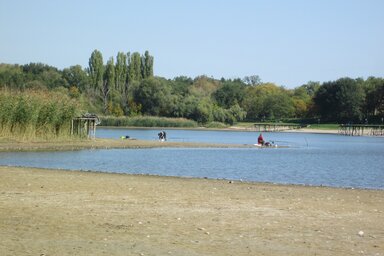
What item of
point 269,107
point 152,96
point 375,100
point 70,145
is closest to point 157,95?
point 152,96

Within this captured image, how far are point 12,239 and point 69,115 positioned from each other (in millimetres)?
39776

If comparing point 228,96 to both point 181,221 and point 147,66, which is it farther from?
point 181,221

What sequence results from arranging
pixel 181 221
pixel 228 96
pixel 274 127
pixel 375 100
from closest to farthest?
pixel 181 221, pixel 274 127, pixel 375 100, pixel 228 96

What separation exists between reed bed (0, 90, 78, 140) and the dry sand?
1049 inches

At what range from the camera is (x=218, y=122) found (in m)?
134

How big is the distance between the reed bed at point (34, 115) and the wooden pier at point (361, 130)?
8057 centimetres

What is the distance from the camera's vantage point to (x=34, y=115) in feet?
148

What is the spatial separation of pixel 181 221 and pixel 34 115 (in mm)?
34806

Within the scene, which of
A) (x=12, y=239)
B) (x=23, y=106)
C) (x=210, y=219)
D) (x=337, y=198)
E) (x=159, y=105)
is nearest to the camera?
(x=12, y=239)

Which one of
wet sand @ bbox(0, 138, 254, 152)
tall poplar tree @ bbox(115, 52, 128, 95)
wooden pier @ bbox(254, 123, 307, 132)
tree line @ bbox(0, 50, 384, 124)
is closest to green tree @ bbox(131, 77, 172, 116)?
tree line @ bbox(0, 50, 384, 124)

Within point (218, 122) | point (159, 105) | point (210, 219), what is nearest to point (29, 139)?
point (210, 219)

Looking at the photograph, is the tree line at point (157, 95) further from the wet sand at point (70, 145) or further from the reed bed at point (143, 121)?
the wet sand at point (70, 145)

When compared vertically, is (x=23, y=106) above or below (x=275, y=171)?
above

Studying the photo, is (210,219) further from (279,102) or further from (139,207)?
(279,102)
